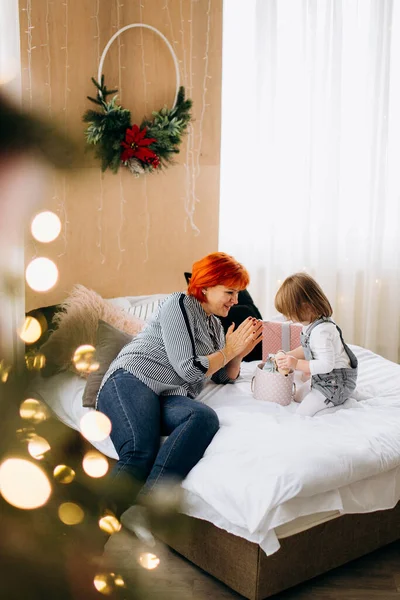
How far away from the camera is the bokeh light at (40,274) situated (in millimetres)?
446

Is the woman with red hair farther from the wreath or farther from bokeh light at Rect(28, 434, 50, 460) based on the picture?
bokeh light at Rect(28, 434, 50, 460)

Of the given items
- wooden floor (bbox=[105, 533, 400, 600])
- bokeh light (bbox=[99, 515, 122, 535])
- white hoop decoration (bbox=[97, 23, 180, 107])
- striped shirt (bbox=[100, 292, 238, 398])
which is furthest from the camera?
white hoop decoration (bbox=[97, 23, 180, 107])

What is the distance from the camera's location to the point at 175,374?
2219 millimetres

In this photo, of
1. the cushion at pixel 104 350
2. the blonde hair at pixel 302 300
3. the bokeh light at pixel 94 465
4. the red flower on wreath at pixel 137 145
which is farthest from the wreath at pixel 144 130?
the bokeh light at pixel 94 465

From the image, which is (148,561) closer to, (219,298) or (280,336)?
(219,298)

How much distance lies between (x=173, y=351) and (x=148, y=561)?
65.8 inches

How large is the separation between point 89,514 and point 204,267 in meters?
1.80

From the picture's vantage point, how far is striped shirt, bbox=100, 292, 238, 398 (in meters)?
2.17

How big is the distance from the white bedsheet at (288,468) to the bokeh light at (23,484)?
114 centimetres

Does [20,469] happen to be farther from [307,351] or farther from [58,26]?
[58,26]

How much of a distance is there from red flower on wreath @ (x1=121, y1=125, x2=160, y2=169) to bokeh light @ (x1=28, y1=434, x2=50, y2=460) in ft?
9.51

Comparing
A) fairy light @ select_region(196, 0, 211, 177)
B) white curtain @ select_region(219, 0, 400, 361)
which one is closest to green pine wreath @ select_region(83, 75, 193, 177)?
fairy light @ select_region(196, 0, 211, 177)

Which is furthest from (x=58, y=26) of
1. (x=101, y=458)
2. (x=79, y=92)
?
(x=101, y=458)

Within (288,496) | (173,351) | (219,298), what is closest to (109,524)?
(288,496)
